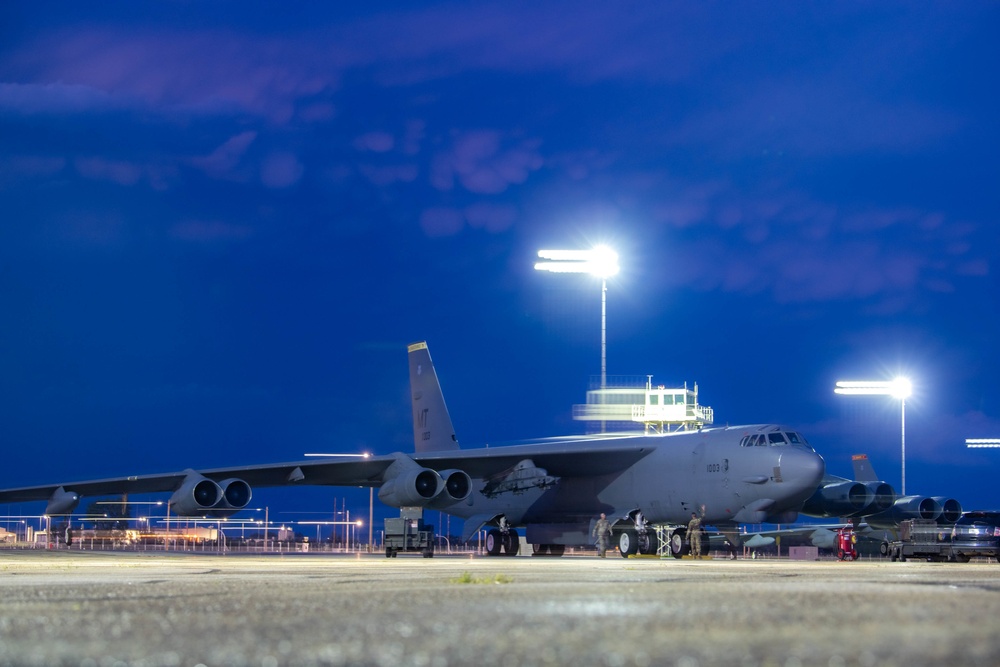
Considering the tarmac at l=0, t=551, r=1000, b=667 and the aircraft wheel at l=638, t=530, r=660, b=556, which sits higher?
the tarmac at l=0, t=551, r=1000, b=667

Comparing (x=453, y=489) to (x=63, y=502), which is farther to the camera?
(x=63, y=502)

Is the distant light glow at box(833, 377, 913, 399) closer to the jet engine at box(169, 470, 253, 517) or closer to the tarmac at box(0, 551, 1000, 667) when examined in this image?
the jet engine at box(169, 470, 253, 517)

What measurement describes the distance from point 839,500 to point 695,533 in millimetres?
7048

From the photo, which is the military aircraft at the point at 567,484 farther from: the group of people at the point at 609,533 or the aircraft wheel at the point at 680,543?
the group of people at the point at 609,533

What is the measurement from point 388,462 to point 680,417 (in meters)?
14.1

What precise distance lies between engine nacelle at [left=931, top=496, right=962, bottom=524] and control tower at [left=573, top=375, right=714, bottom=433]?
8666 mm

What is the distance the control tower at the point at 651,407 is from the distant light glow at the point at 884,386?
8.41 meters

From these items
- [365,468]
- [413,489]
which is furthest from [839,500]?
[365,468]

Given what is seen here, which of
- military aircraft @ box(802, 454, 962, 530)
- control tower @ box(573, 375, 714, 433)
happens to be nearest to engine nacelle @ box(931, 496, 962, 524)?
military aircraft @ box(802, 454, 962, 530)

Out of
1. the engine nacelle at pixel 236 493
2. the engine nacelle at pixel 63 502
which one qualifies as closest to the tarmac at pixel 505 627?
the engine nacelle at pixel 236 493

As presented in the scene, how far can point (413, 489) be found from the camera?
89.5ft

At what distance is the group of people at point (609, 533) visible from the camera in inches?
1037

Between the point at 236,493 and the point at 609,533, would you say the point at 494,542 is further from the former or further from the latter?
the point at 236,493

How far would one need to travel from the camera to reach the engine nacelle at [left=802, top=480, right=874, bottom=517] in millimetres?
31219
